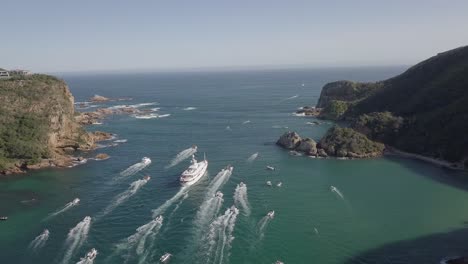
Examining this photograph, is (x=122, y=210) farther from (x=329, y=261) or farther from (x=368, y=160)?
(x=368, y=160)

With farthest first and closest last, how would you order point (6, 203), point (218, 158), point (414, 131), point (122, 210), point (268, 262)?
point (414, 131)
point (218, 158)
point (6, 203)
point (122, 210)
point (268, 262)

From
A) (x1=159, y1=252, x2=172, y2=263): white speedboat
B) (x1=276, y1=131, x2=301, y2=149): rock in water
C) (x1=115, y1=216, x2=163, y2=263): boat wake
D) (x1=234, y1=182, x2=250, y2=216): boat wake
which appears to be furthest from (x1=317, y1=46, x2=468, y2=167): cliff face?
(x1=159, y1=252, x2=172, y2=263): white speedboat

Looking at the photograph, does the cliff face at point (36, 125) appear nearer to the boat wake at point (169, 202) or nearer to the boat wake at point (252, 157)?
the boat wake at point (169, 202)

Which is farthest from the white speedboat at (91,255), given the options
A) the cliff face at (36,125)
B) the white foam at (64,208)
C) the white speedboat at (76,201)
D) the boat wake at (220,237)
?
the cliff face at (36,125)

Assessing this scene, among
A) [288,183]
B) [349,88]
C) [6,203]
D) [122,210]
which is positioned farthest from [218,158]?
[349,88]

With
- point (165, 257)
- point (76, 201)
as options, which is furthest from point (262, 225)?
point (76, 201)
